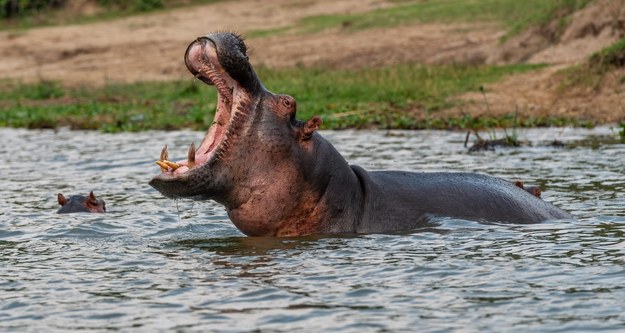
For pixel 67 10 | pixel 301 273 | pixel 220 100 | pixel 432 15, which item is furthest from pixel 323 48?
pixel 301 273

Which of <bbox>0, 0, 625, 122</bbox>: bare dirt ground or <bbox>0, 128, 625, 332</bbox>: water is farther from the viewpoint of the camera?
<bbox>0, 0, 625, 122</bbox>: bare dirt ground

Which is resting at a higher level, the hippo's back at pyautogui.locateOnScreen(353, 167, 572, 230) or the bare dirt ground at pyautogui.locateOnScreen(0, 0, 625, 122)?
the bare dirt ground at pyautogui.locateOnScreen(0, 0, 625, 122)

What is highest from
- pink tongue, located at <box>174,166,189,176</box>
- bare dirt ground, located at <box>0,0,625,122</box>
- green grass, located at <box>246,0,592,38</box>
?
green grass, located at <box>246,0,592,38</box>

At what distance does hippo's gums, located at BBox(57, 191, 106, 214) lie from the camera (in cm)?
945

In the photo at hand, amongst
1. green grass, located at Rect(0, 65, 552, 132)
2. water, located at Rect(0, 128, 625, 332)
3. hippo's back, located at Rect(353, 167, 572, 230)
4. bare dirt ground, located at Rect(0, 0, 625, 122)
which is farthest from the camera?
bare dirt ground, located at Rect(0, 0, 625, 122)

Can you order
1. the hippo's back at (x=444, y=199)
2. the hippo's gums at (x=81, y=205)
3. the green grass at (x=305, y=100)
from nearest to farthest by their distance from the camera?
the hippo's back at (x=444, y=199) < the hippo's gums at (x=81, y=205) < the green grass at (x=305, y=100)

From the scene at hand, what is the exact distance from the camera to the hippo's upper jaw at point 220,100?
690cm

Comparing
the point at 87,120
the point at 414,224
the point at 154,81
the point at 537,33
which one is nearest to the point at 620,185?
the point at 414,224

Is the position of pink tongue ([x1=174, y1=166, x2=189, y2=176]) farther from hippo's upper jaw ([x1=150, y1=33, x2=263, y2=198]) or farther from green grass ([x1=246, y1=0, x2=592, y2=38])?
green grass ([x1=246, y1=0, x2=592, y2=38])

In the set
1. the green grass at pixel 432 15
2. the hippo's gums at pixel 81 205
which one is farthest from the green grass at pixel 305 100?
the hippo's gums at pixel 81 205

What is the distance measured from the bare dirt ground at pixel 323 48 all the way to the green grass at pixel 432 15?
42cm

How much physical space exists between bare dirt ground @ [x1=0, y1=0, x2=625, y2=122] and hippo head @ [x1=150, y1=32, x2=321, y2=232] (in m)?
9.61

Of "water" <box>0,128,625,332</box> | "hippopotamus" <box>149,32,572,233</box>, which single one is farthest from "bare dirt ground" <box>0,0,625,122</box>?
"hippopotamus" <box>149,32,572,233</box>

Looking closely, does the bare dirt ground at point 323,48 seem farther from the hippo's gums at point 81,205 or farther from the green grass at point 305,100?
the hippo's gums at point 81,205
